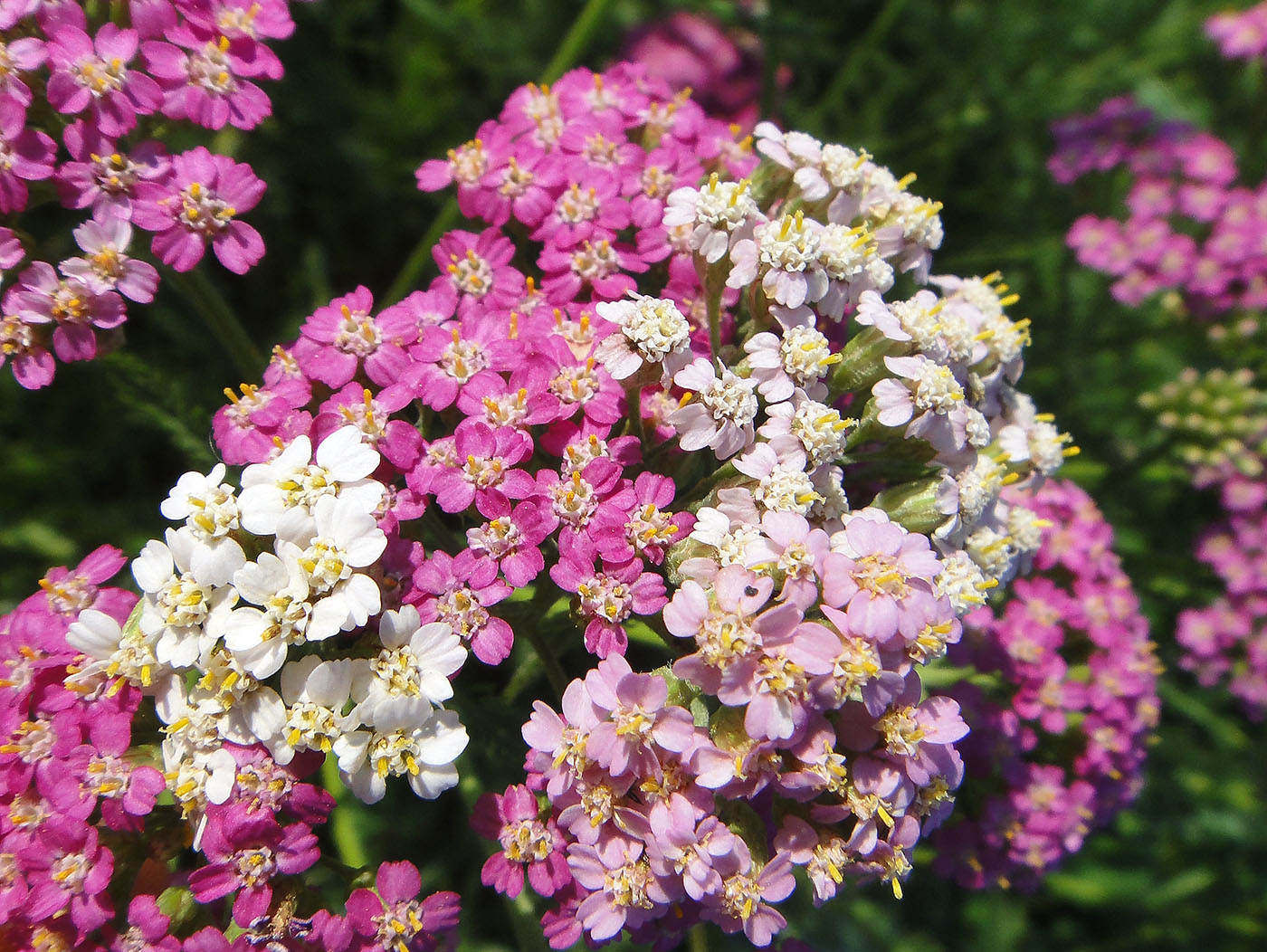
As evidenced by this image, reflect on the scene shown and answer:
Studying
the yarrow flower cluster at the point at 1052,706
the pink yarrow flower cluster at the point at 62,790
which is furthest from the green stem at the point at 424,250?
the yarrow flower cluster at the point at 1052,706

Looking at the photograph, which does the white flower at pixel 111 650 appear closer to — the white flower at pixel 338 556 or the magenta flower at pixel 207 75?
the white flower at pixel 338 556

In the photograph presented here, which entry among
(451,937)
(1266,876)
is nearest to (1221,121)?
(1266,876)

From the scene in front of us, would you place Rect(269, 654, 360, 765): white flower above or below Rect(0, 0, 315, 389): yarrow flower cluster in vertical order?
below

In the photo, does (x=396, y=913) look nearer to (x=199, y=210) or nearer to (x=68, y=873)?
(x=68, y=873)

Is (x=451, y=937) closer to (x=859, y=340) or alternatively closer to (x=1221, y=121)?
(x=859, y=340)

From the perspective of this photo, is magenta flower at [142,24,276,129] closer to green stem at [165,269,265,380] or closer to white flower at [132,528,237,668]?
Answer: green stem at [165,269,265,380]

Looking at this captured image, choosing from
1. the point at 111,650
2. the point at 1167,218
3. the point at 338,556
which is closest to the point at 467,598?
the point at 338,556

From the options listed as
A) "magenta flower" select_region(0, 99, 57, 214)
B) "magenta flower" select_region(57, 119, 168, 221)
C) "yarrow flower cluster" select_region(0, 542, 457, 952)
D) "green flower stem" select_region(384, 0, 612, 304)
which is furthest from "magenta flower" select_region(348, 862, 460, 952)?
"green flower stem" select_region(384, 0, 612, 304)
